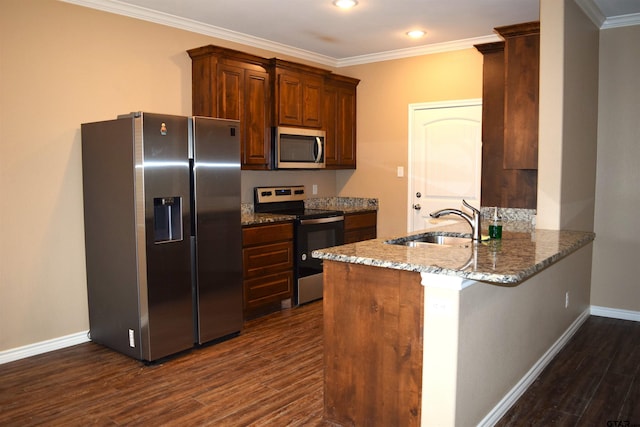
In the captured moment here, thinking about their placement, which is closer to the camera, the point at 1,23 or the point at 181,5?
the point at 1,23

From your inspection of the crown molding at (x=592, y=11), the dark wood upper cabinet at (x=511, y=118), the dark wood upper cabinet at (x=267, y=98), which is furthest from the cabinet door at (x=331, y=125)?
the crown molding at (x=592, y=11)

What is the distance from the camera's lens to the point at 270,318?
179 inches

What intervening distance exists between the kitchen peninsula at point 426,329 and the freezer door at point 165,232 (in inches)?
55.2

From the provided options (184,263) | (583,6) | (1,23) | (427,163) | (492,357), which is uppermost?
(583,6)

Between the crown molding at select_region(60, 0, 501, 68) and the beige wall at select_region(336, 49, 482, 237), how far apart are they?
0.22 ft

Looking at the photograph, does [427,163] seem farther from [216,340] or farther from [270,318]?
[216,340]

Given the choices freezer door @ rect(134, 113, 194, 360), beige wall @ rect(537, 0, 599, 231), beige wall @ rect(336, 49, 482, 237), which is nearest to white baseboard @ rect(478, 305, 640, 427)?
beige wall @ rect(537, 0, 599, 231)

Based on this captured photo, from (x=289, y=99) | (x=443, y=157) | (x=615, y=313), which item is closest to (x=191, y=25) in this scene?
(x=289, y=99)

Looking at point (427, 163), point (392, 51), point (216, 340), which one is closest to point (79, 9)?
point (216, 340)

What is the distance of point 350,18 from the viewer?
4320 mm

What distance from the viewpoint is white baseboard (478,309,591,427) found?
8.66ft

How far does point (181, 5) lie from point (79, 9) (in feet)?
2.41

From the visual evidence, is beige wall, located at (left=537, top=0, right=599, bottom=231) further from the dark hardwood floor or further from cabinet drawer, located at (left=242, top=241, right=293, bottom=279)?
cabinet drawer, located at (left=242, top=241, right=293, bottom=279)

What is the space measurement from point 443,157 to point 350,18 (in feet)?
5.91
